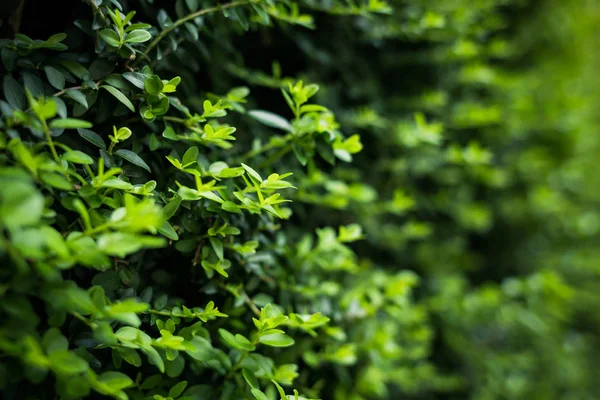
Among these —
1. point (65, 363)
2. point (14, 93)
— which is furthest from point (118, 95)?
point (65, 363)

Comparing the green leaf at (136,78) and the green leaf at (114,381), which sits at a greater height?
the green leaf at (136,78)

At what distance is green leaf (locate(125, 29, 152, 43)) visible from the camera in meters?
0.77

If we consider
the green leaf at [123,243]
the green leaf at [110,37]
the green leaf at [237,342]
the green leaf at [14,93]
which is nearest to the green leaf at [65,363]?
the green leaf at [123,243]

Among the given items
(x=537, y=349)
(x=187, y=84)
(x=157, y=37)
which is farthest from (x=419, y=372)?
(x=157, y=37)

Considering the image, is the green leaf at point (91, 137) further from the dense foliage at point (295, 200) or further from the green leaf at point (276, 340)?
the green leaf at point (276, 340)

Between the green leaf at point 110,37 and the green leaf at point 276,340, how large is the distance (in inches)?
21.8

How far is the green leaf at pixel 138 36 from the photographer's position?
2.52ft

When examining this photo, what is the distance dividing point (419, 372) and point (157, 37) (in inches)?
50.0

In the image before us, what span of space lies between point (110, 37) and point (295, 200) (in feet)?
1.87

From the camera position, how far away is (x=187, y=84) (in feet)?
3.32

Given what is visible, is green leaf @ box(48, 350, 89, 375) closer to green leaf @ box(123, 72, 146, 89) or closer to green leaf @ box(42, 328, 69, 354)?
green leaf @ box(42, 328, 69, 354)

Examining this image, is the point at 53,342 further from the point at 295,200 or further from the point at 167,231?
the point at 295,200

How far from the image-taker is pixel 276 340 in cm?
80

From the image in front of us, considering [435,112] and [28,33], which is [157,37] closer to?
[28,33]
